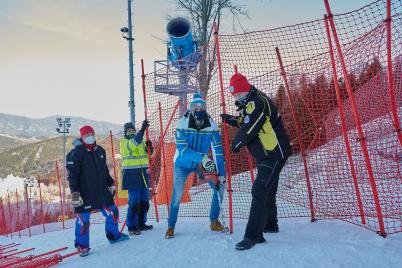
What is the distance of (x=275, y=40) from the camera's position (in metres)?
4.43

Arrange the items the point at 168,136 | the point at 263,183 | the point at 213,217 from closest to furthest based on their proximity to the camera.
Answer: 1. the point at 263,183
2. the point at 213,217
3. the point at 168,136

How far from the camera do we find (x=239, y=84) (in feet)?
13.0

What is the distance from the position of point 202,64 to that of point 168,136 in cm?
180

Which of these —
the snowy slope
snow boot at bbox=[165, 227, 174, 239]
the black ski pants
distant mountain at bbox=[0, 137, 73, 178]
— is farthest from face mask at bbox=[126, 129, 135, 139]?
distant mountain at bbox=[0, 137, 73, 178]

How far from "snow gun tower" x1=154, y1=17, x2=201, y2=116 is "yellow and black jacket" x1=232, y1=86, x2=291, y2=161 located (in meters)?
2.07

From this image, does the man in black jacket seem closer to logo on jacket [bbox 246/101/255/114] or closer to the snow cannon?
logo on jacket [bbox 246/101/255/114]

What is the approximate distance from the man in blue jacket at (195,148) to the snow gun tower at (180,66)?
4.73 ft

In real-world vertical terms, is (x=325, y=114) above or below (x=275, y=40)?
below

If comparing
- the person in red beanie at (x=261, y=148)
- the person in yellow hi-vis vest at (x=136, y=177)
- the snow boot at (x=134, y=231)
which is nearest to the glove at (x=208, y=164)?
the person in red beanie at (x=261, y=148)

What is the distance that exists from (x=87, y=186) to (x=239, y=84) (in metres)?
2.49

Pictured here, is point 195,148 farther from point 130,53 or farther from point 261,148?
point 130,53

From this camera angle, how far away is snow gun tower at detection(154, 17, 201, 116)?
638cm

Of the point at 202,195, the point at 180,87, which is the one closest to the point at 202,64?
the point at 180,87

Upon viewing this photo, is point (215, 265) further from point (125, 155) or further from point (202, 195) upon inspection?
point (202, 195)
